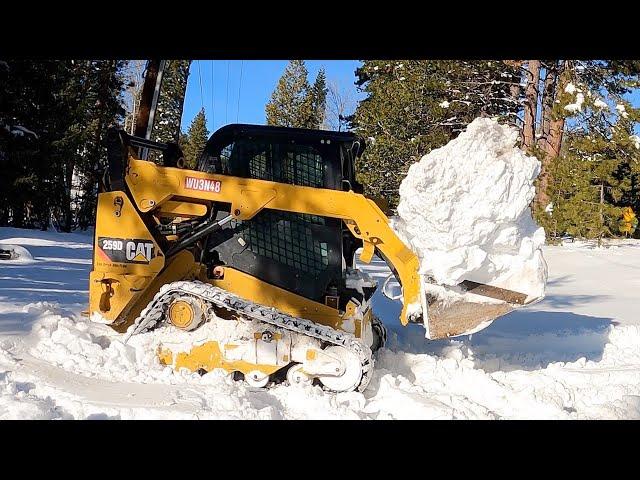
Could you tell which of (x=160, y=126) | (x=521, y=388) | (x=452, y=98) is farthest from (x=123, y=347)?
(x=160, y=126)

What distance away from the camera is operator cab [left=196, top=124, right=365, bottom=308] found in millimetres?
5195

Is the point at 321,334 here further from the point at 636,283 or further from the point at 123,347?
the point at 636,283

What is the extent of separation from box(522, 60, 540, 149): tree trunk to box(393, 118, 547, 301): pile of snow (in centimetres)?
1699

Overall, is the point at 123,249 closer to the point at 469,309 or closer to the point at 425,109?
the point at 469,309

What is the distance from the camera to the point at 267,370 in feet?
15.2

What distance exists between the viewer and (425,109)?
22.4 metres

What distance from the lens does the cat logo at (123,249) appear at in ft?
16.7

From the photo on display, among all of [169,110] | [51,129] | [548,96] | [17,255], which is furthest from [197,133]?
[17,255]

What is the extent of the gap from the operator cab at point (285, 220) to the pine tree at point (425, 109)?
16646 mm

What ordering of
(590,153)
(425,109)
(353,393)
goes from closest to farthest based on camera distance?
(353,393)
(590,153)
(425,109)

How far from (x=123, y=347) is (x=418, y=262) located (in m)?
2.53

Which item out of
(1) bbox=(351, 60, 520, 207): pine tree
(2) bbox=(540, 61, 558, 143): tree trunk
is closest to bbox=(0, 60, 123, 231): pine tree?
(1) bbox=(351, 60, 520, 207): pine tree

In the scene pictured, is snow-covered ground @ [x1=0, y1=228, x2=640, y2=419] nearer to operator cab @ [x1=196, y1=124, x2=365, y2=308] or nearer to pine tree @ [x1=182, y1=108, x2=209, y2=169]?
operator cab @ [x1=196, y1=124, x2=365, y2=308]

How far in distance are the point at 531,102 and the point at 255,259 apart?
60.6 ft
